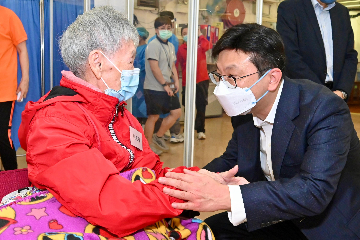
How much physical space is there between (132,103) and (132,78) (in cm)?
242

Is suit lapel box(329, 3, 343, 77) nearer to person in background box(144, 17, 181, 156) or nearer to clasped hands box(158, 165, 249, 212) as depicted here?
person in background box(144, 17, 181, 156)

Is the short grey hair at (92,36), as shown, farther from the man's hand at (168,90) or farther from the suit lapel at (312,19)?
the man's hand at (168,90)

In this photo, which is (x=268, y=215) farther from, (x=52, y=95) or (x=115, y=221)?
(x=52, y=95)

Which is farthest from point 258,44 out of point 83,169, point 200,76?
point 200,76

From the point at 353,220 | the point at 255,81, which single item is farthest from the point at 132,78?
the point at 353,220

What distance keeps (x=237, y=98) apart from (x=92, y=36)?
27.0 inches

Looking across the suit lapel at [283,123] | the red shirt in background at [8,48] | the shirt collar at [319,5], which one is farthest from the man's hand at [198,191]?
the red shirt in background at [8,48]

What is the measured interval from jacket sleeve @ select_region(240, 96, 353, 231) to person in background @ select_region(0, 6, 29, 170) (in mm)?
2534

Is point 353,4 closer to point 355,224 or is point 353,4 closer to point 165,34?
point 165,34

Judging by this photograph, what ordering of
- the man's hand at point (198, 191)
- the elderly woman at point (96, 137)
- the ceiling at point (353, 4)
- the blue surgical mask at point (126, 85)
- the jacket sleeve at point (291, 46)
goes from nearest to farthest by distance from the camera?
the elderly woman at point (96, 137), the man's hand at point (198, 191), the blue surgical mask at point (126, 85), the jacket sleeve at point (291, 46), the ceiling at point (353, 4)

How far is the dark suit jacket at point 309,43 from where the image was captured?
9.20 feet

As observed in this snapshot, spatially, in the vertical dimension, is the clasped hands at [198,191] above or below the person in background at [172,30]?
below

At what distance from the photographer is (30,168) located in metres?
1.19

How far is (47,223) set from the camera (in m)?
1.03
